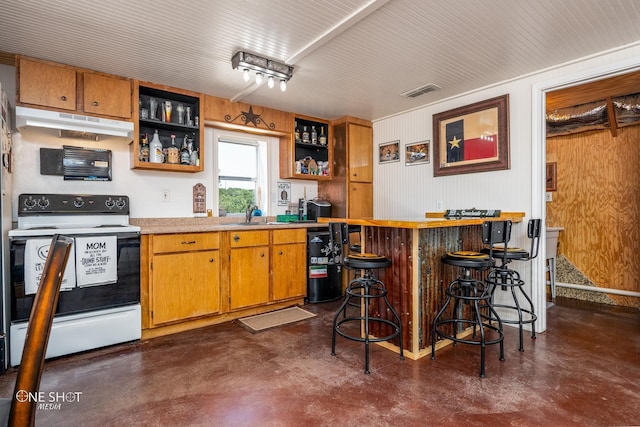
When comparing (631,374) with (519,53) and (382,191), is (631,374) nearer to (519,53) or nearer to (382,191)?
(519,53)

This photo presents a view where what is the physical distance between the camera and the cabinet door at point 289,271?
3688 millimetres

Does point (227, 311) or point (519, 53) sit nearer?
point (519, 53)

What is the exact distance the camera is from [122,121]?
3.05 metres

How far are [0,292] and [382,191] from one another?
3986 millimetres

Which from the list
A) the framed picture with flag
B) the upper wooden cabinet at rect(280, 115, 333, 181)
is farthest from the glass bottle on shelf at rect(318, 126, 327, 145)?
the framed picture with flag

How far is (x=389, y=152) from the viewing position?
14.9ft

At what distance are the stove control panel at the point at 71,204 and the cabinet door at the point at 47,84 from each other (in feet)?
2.54

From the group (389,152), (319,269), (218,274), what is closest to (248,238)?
(218,274)

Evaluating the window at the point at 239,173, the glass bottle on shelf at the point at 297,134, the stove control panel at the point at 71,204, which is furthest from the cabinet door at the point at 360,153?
the stove control panel at the point at 71,204

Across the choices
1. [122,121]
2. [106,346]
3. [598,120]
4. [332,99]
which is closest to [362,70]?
[332,99]

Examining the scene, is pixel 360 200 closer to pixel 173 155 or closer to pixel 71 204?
pixel 173 155

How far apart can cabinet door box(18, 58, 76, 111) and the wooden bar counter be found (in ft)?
8.56

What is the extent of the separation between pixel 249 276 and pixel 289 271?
0.50 meters

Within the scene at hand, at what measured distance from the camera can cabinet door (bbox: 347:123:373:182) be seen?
453cm
